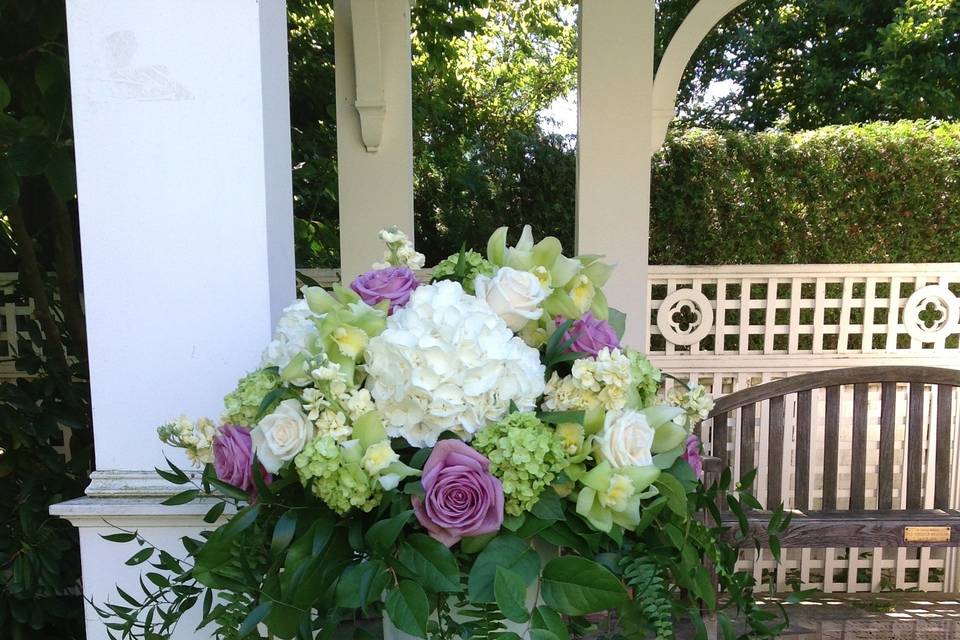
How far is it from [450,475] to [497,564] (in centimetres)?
9

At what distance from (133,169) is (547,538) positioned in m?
0.74

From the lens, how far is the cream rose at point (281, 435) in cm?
62

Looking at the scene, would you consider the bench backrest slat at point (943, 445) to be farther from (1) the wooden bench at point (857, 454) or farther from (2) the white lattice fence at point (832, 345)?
(2) the white lattice fence at point (832, 345)

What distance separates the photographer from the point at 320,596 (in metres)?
0.63

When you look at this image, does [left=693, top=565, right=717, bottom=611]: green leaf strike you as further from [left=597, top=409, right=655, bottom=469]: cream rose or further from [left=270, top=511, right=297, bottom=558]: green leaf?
[left=270, top=511, right=297, bottom=558]: green leaf

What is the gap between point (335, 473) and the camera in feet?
1.97

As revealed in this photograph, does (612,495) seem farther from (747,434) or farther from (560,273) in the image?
(747,434)

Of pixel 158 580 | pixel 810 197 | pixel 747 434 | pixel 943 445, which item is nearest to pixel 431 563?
pixel 158 580

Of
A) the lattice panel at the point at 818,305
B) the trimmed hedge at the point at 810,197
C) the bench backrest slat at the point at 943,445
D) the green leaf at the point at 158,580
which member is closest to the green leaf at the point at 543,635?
the green leaf at the point at 158,580

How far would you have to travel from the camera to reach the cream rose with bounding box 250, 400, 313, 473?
2.05 ft

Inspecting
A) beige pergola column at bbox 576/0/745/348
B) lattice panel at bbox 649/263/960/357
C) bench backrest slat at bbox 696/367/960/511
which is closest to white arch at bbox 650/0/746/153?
beige pergola column at bbox 576/0/745/348

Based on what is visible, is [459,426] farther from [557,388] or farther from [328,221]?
[328,221]

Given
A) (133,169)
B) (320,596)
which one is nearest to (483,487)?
(320,596)

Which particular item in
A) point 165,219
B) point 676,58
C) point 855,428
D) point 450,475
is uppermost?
point 676,58
